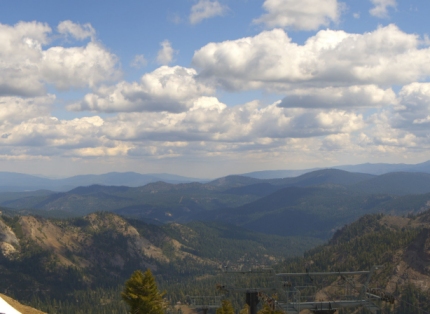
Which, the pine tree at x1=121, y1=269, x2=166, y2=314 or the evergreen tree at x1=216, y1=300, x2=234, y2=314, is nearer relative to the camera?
the pine tree at x1=121, y1=269, x2=166, y2=314

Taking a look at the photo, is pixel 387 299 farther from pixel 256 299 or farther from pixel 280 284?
pixel 256 299

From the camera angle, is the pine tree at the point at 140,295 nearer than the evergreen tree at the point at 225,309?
Yes

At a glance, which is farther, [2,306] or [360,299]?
[360,299]

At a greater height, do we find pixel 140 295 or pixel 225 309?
pixel 140 295

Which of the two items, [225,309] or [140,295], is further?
[225,309]

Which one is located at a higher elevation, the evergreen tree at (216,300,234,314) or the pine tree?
the pine tree

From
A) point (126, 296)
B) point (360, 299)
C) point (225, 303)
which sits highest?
point (360, 299)

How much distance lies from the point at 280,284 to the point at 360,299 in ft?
26.6

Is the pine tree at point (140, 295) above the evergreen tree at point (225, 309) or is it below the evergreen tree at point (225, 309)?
above

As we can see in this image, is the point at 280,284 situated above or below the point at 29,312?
above

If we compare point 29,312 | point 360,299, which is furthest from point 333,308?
point 29,312

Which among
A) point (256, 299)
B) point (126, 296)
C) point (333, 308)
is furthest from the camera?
point (126, 296)

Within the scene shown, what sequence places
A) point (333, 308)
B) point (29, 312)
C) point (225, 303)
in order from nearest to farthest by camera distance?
1. point (333, 308)
2. point (29, 312)
3. point (225, 303)

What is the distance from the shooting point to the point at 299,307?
137 ft
